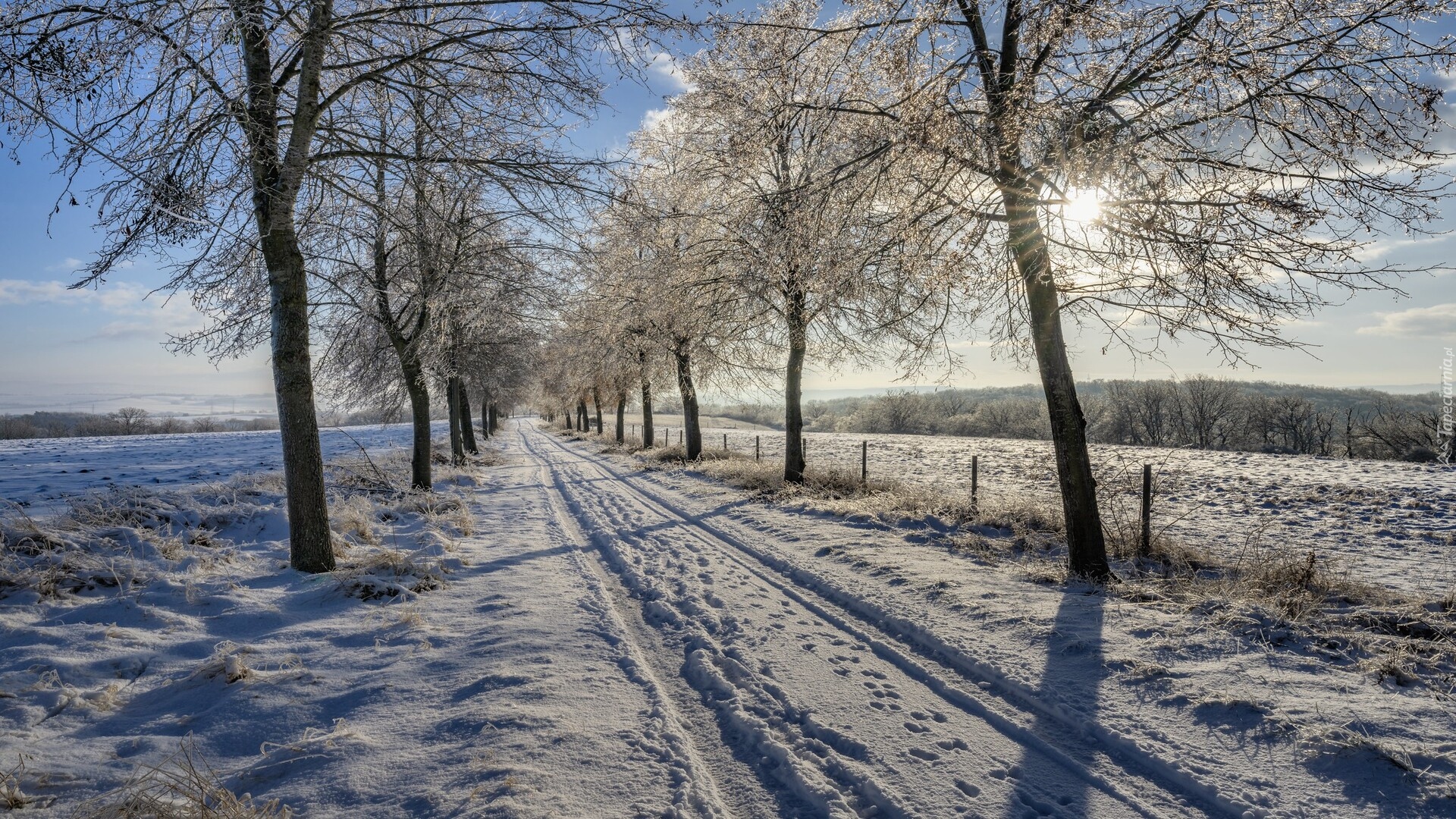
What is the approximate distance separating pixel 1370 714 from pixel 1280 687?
1.40ft

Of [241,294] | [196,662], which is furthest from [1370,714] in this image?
[241,294]

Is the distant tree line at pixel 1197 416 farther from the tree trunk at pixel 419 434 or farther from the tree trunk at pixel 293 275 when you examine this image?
the tree trunk at pixel 293 275

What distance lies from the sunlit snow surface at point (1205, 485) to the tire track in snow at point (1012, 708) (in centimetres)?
416

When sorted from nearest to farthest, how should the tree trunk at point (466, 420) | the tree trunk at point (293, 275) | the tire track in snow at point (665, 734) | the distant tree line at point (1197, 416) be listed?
the tire track in snow at point (665, 734), the tree trunk at point (293, 275), the tree trunk at point (466, 420), the distant tree line at point (1197, 416)

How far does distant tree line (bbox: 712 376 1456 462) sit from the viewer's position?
34.6m

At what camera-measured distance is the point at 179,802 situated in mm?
2629

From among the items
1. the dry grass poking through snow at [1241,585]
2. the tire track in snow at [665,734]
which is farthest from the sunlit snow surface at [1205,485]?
the tire track in snow at [665,734]

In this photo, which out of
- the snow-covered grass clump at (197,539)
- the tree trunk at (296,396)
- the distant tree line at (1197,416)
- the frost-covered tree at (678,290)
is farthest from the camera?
the distant tree line at (1197,416)

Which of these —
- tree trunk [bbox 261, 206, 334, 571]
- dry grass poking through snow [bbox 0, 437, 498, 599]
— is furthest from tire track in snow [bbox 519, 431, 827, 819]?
tree trunk [bbox 261, 206, 334, 571]

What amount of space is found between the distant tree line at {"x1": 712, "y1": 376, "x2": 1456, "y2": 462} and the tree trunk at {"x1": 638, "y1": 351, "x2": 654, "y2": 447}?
8.86 meters

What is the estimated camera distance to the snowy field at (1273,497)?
8031mm

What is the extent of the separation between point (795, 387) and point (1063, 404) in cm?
805

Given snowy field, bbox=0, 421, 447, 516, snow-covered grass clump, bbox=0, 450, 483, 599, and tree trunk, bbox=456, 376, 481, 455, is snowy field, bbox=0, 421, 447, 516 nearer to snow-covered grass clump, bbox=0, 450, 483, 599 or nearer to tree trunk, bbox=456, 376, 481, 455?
snow-covered grass clump, bbox=0, 450, 483, 599

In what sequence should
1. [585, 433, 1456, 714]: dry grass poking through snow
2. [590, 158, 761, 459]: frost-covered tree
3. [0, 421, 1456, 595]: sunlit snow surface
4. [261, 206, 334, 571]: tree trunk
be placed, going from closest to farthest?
[585, 433, 1456, 714]: dry grass poking through snow, [261, 206, 334, 571]: tree trunk, [0, 421, 1456, 595]: sunlit snow surface, [590, 158, 761, 459]: frost-covered tree
